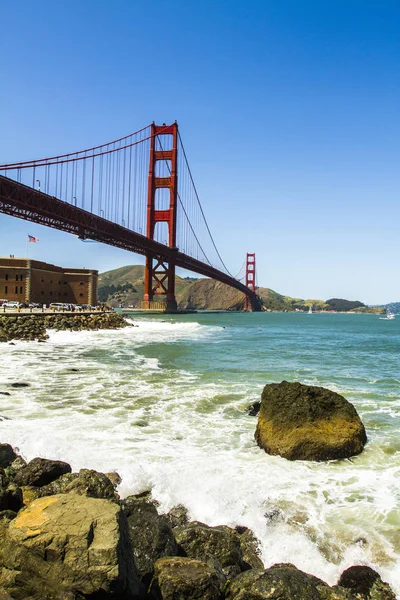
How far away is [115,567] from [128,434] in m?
4.93

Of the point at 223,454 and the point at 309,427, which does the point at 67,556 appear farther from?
the point at 309,427

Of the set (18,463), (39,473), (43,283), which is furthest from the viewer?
(43,283)

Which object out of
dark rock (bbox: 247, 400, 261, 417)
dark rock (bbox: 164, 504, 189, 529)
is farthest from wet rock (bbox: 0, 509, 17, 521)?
dark rock (bbox: 247, 400, 261, 417)

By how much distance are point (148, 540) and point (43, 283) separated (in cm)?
4877

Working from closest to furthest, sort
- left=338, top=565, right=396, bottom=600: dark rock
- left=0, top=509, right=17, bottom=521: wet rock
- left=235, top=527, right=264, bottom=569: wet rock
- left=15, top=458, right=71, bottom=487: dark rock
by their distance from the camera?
left=338, top=565, right=396, bottom=600: dark rock, left=0, top=509, right=17, bottom=521: wet rock, left=235, top=527, right=264, bottom=569: wet rock, left=15, top=458, right=71, bottom=487: dark rock

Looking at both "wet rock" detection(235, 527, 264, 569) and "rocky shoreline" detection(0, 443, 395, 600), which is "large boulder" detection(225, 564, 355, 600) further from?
"wet rock" detection(235, 527, 264, 569)

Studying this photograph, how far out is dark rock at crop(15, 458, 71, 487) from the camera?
4961 millimetres

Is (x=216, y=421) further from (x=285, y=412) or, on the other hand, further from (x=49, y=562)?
(x=49, y=562)

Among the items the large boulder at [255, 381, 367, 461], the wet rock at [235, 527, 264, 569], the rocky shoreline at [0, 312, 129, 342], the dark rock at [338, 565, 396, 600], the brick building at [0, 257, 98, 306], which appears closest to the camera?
the dark rock at [338, 565, 396, 600]

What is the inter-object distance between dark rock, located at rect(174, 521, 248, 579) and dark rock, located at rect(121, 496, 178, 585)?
209mm

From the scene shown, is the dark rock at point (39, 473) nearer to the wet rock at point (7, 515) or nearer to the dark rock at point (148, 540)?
the wet rock at point (7, 515)

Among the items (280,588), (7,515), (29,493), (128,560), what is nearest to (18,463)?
(29,493)

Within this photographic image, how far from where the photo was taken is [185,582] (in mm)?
3111

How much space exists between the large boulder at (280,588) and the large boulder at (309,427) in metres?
3.11
